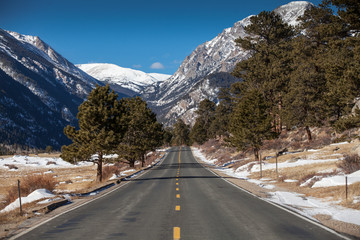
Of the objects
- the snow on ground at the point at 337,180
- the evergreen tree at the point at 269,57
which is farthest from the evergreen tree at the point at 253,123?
the snow on ground at the point at 337,180

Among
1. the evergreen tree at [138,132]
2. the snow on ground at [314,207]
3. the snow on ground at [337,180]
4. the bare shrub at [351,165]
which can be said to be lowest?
the snow on ground at [314,207]

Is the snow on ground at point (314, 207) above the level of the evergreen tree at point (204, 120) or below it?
below

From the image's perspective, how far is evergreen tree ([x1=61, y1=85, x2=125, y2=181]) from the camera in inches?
1161

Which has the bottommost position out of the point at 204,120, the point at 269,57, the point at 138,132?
the point at 138,132

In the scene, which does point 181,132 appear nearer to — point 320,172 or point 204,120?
point 204,120

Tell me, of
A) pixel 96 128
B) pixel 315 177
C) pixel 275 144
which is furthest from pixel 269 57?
pixel 315 177

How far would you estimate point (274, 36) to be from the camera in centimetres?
4775

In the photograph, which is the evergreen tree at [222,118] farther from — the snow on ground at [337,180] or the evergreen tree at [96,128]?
the snow on ground at [337,180]

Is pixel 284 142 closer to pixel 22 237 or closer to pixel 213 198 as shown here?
pixel 213 198

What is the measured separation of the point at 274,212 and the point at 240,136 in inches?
947

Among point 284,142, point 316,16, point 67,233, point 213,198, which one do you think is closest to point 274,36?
point 316,16

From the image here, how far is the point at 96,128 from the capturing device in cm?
3022

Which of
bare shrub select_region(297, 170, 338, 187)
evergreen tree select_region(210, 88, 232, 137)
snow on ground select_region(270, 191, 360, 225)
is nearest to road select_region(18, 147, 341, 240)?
snow on ground select_region(270, 191, 360, 225)

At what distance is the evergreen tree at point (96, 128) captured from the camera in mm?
29500
